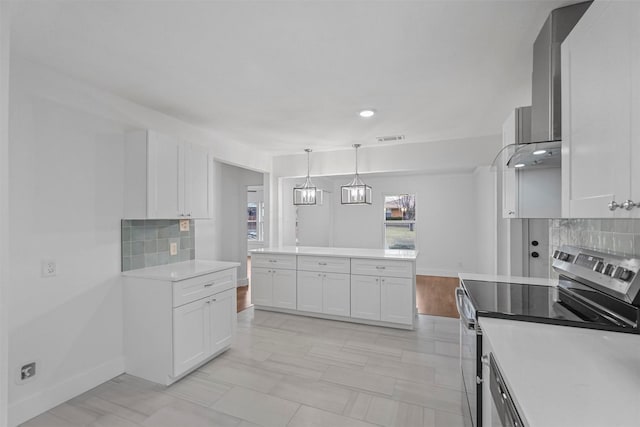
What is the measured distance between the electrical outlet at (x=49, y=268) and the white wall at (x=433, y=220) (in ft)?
13.1

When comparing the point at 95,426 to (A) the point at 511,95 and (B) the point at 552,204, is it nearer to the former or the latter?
(B) the point at 552,204

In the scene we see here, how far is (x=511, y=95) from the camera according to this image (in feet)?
A: 8.85

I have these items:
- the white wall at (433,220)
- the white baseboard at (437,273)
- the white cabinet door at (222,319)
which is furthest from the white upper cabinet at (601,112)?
the white baseboard at (437,273)

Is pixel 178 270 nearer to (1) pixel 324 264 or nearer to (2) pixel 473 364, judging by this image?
(1) pixel 324 264

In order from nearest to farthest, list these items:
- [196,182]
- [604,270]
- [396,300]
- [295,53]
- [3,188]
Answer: [3,188] → [604,270] → [295,53] → [196,182] → [396,300]

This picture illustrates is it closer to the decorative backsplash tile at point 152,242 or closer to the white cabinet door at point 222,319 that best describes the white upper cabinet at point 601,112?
the white cabinet door at point 222,319

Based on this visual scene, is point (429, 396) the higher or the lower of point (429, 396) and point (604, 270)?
the lower

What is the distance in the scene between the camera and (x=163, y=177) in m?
2.81

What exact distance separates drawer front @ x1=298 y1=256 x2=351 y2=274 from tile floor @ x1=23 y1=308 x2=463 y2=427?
0.84 meters

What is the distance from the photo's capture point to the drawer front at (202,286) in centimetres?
251

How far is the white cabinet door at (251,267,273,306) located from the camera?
4.34 metres

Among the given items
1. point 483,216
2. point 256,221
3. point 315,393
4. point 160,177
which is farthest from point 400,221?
point 160,177

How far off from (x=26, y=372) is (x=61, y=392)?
0.31 metres

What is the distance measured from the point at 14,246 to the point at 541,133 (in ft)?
10.8
